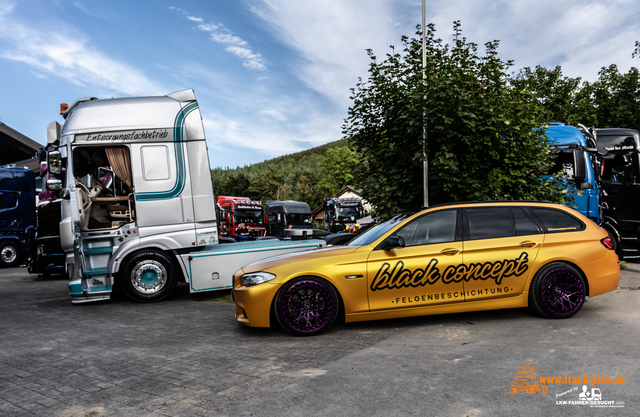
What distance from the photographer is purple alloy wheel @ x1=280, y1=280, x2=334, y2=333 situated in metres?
5.20

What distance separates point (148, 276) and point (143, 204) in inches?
52.1

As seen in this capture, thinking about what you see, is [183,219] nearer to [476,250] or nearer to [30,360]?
[30,360]

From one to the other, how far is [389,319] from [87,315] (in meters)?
4.77

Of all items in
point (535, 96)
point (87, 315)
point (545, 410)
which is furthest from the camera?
point (535, 96)

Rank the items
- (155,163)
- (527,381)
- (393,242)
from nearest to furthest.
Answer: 1. (527,381)
2. (393,242)
3. (155,163)

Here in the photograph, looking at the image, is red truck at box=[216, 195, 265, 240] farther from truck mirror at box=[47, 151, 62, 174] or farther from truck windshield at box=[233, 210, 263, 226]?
truck mirror at box=[47, 151, 62, 174]

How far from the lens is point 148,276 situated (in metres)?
8.23

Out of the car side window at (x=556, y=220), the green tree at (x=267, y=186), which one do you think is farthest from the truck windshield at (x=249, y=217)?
the green tree at (x=267, y=186)

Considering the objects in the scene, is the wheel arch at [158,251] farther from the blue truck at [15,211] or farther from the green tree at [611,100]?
the green tree at [611,100]

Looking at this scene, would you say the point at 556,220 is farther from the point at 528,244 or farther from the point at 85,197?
the point at 85,197

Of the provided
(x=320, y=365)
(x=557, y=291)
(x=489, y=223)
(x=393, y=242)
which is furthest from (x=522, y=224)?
(x=320, y=365)

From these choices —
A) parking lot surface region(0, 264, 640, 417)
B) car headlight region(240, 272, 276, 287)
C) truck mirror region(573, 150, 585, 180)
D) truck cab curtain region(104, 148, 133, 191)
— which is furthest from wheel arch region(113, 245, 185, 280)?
truck mirror region(573, 150, 585, 180)

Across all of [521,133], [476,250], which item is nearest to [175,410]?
[476,250]

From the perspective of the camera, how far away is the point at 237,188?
303 ft
